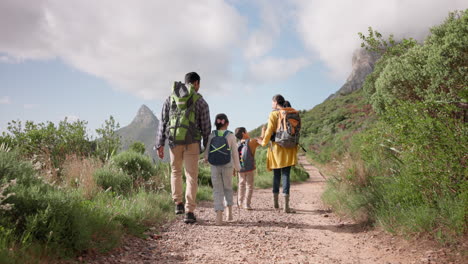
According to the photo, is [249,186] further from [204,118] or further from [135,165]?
[135,165]

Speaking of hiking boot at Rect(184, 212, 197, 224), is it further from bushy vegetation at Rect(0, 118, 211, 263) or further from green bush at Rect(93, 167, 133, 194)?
green bush at Rect(93, 167, 133, 194)

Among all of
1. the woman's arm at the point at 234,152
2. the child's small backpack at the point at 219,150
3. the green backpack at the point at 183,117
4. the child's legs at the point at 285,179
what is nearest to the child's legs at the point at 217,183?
the child's small backpack at the point at 219,150

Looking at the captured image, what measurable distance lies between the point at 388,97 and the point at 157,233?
7.97m

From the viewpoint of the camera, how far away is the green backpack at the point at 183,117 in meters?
4.86

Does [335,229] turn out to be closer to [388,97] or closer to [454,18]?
[388,97]

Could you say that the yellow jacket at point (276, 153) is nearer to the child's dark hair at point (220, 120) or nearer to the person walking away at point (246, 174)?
the person walking away at point (246, 174)

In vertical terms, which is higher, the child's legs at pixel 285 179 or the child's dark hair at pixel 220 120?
the child's dark hair at pixel 220 120

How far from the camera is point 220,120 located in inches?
212

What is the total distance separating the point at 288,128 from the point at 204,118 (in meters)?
1.86

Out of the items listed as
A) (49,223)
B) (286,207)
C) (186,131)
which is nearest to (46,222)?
(49,223)

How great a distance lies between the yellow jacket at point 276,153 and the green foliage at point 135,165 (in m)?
3.04

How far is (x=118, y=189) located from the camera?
20.4ft

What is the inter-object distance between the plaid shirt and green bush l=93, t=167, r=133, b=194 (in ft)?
5.36

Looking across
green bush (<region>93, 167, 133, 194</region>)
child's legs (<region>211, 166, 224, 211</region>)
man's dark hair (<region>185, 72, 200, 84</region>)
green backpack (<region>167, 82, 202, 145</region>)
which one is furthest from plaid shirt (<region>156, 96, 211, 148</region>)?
green bush (<region>93, 167, 133, 194</region>)
